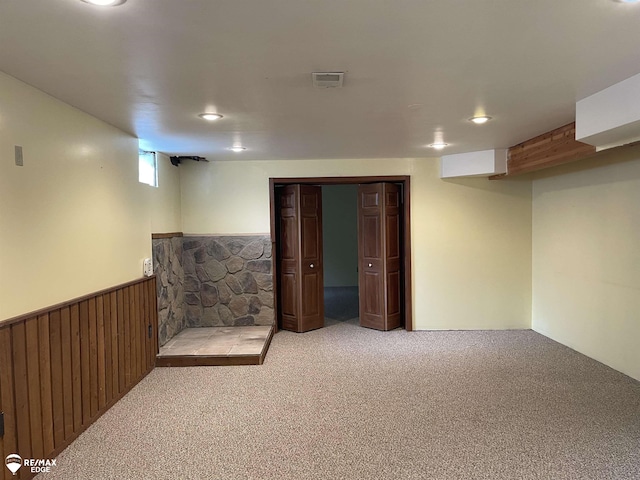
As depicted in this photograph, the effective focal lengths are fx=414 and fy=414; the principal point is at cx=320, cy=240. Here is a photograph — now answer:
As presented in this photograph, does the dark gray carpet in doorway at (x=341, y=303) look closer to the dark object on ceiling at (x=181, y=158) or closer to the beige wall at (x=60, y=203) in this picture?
the dark object on ceiling at (x=181, y=158)

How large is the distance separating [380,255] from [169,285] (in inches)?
105

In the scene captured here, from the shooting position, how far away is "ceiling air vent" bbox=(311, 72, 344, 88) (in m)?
2.21

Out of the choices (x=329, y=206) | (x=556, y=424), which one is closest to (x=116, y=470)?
(x=556, y=424)

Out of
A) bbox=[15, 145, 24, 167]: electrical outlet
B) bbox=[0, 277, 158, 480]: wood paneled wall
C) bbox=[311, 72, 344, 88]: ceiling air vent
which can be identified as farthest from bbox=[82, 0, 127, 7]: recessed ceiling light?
bbox=[0, 277, 158, 480]: wood paneled wall

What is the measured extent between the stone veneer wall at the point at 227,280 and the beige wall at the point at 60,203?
5.21 feet

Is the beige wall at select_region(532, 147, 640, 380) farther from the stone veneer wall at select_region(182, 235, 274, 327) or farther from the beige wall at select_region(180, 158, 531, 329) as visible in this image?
the stone veneer wall at select_region(182, 235, 274, 327)

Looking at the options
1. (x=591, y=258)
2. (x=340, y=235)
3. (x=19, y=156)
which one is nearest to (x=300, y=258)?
(x=591, y=258)

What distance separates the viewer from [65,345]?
268 centimetres

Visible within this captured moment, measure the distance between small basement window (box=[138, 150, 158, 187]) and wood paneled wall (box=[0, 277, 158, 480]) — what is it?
49.3 inches

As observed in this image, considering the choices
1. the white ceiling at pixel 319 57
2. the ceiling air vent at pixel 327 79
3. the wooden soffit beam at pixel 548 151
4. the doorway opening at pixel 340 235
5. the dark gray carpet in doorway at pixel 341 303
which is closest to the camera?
the white ceiling at pixel 319 57

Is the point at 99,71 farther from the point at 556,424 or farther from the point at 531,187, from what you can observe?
the point at 531,187

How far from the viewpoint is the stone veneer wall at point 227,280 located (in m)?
5.40

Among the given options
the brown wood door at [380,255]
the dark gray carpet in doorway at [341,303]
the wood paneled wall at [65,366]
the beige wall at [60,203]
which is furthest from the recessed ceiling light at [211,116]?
the dark gray carpet in doorway at [341,303]

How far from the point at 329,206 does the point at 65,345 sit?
7.16 meters
